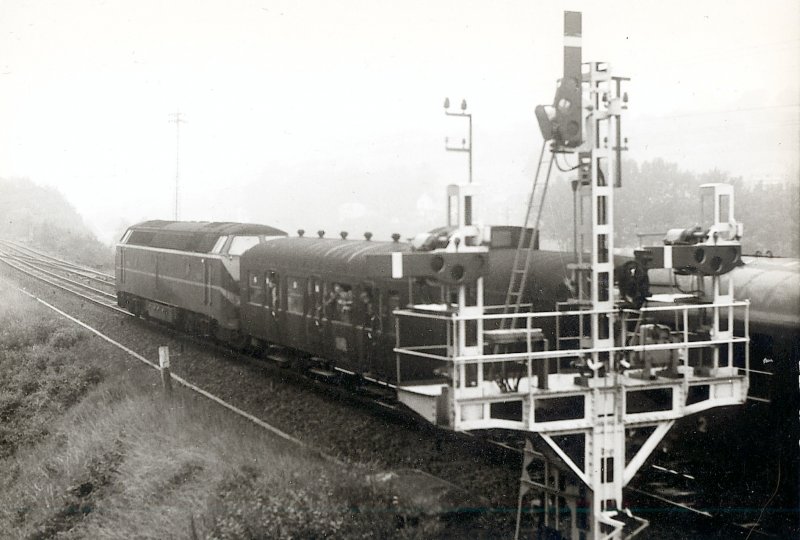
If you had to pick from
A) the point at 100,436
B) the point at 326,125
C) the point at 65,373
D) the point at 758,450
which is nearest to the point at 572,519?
the point at 758,450

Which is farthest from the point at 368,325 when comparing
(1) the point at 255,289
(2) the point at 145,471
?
(1) the point at 255,289

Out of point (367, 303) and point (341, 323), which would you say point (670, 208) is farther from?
point (367, 303)

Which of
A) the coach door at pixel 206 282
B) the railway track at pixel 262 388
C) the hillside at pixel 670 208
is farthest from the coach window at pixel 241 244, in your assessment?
the hillside at pixel 670 208

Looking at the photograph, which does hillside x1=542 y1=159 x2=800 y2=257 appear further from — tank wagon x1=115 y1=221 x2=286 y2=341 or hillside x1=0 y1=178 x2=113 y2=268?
hillside x1=0 y1=178 x2=113 y2=268

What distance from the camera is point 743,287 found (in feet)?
39.9

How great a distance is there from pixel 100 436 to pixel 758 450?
1163 centimetres

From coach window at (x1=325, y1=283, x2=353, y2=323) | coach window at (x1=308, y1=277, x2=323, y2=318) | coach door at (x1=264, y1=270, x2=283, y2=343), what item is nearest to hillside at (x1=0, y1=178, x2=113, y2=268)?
coach door at (x1=264, y1=270, x2=283, y2=343)

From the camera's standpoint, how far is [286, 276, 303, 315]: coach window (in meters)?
16.9

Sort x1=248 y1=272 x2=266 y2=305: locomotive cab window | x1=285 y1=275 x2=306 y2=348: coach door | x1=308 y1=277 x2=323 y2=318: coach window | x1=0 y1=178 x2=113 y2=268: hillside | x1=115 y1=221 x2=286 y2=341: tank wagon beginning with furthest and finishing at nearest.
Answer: x1=0 y1=178 x2=113 y2=268: hillside, x1=115 y1=221 x2=286 y2=341: tank wagon, x1=248 y1=272 x2=266 y2=305: locomotive cab window, x1=285 y1=275 x2=306 y2=348: coach door, x1=308 y1=277 x2=323 y2=318: coach window

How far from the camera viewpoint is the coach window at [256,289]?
1892 centimetres

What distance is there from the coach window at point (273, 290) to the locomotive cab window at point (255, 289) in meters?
0.37

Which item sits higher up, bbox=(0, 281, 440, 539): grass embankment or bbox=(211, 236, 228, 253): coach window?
bbox=(211, 236, 228, 253): coach window

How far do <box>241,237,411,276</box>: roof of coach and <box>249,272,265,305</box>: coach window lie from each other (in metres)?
0.27

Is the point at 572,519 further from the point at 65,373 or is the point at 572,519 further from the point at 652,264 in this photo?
the point at 65,373
